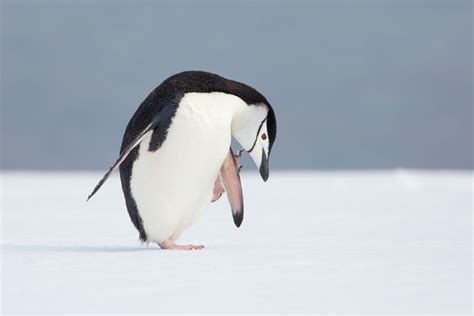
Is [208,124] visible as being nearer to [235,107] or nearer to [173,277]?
[235,107]

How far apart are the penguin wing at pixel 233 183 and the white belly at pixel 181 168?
0.15m

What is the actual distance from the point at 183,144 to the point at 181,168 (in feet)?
0.49

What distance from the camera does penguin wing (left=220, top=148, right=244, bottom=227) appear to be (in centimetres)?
501

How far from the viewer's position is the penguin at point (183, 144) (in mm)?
4645

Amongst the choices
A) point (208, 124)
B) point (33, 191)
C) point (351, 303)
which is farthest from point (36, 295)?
point (33, 191)

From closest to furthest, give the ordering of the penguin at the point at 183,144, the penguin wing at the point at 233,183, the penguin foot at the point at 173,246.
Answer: the penguin at the point at 183,144, the penguin foot at the point at 173,246, the penguin wing at the point at 233,183

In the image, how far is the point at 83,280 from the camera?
358 centimetres

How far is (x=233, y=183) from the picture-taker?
5.05 meters

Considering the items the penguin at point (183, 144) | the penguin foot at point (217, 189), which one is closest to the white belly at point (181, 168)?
the penguin at point (183, 144)

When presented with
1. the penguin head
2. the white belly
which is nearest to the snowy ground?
the white belly

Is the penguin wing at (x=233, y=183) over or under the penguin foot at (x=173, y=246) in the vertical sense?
over

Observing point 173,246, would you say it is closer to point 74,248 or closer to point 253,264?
point 74,248

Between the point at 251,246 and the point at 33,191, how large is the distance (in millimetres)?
9091

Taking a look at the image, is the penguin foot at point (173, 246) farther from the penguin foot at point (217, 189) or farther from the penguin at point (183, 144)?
the penguin foot at point (217, 189)
